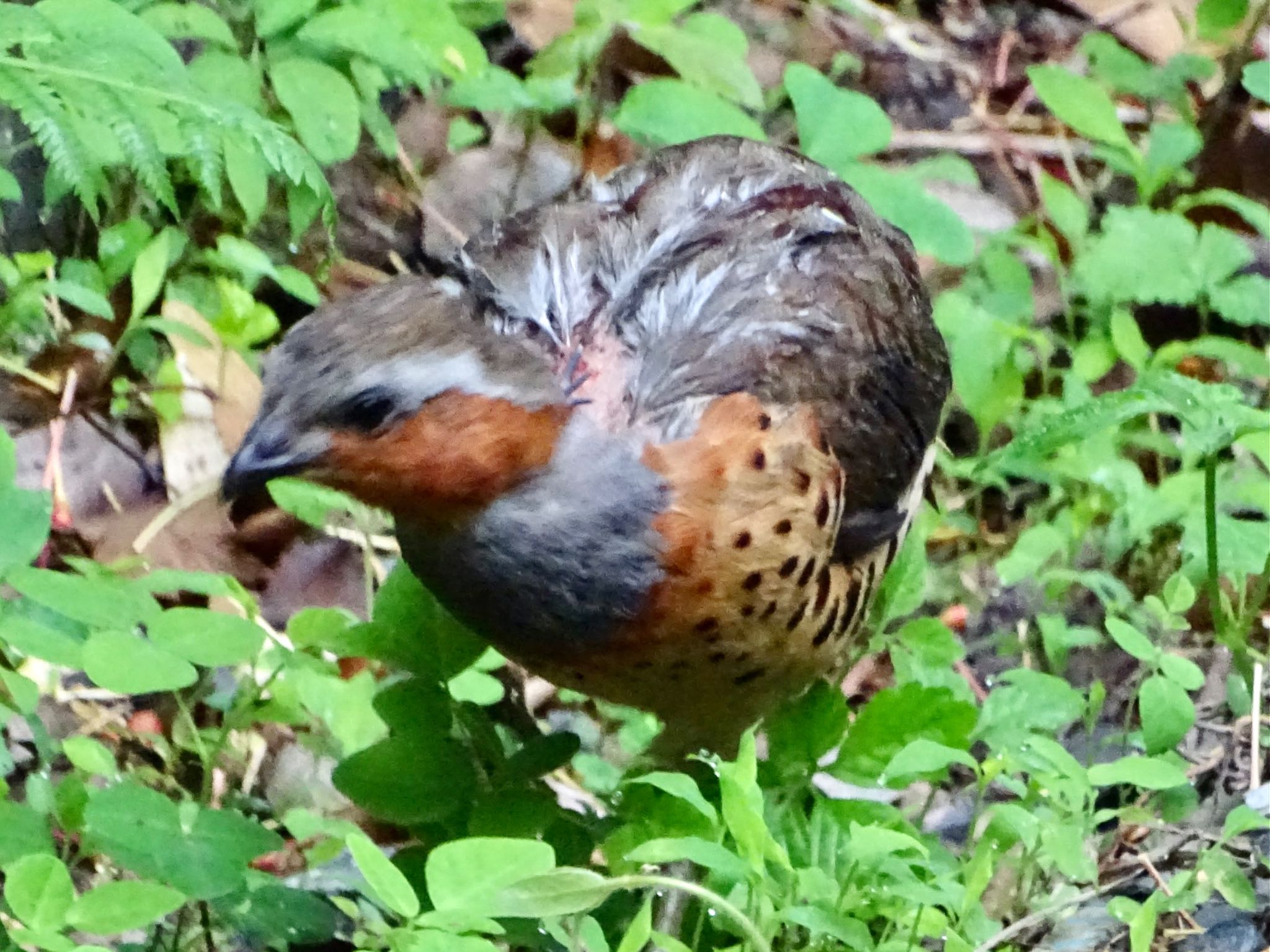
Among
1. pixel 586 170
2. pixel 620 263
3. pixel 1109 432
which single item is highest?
pixel 620 263

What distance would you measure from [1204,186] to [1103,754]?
2004 mm

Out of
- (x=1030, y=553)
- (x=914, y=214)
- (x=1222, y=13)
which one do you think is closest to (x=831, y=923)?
(x=1030, y=553)

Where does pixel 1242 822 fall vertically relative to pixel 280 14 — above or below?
below

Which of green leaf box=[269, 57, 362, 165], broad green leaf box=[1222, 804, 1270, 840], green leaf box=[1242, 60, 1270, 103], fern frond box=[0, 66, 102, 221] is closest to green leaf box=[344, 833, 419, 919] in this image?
fern frond box=[0, 66, 102, 221]

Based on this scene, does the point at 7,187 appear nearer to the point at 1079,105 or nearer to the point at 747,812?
the point at 747,812

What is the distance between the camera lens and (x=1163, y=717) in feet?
6.63

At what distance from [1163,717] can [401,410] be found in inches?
42.4

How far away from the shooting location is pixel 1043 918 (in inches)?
73.4

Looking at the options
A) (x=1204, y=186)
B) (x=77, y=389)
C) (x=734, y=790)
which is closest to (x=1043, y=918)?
(x=734, y=790)

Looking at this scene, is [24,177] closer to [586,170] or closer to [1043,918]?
[586,170]

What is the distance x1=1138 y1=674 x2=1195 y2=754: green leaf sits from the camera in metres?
2.02

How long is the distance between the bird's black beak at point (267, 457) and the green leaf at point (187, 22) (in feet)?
3.99

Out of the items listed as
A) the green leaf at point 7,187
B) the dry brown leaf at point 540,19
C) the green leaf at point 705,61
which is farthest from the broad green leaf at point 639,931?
the dry brown leaf at point 540,19

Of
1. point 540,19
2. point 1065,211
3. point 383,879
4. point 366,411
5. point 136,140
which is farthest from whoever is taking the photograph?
point 540,19
